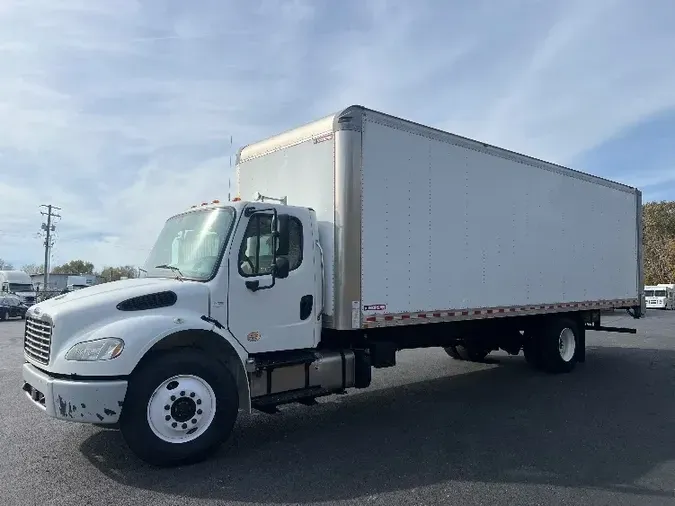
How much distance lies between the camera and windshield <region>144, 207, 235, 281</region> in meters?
6.18

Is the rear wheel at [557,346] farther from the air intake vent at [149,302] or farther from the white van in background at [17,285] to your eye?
the white van in background at [17,285]

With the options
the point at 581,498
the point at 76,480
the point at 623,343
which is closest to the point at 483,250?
the point at 581,498

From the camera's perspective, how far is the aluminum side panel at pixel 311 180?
6.96m

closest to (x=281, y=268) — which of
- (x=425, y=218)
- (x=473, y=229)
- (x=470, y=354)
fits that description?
(x=425, y=218)

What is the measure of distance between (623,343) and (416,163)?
40.6ft

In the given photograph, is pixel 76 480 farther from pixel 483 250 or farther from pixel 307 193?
pixel 483 250

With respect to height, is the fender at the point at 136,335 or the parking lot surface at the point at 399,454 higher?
the fender at the point at 136,335

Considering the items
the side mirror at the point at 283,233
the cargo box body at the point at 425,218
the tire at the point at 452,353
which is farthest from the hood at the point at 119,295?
the tire at the point at 452,353

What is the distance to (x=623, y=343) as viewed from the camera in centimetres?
1694

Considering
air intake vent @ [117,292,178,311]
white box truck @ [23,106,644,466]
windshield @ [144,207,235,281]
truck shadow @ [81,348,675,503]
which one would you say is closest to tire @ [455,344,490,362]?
white box truck @ [23,106,644,466]

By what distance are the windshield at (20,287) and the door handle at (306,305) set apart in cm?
3997

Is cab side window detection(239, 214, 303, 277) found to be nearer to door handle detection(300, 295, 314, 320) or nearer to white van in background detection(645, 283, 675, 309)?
door handle detection(300, 295, 314, 320)

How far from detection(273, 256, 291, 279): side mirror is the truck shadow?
1824 millimetres

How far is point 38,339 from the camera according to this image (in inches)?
223
